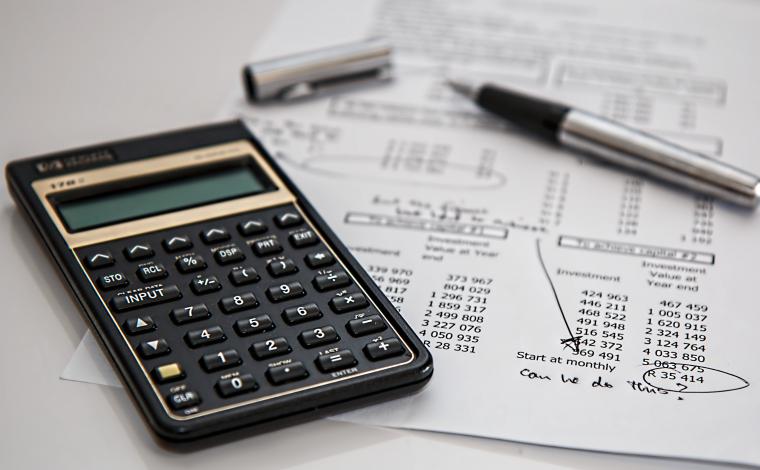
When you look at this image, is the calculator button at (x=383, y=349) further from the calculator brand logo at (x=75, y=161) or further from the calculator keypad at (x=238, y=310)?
the calculator brand logo at (x=75, y=161)

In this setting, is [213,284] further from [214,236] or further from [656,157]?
[656,157]

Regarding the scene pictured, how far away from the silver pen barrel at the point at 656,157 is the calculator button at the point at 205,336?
27 cm

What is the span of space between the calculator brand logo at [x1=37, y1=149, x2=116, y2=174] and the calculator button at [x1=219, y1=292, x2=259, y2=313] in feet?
0.45

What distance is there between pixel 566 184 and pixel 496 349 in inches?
6.0

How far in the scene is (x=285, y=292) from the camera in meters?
0.44

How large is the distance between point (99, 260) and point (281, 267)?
86 mm

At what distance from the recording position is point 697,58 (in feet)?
2.23

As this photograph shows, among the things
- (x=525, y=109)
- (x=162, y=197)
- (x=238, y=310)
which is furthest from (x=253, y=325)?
(x=525, y=109)

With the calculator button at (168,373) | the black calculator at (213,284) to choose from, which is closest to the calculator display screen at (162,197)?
the black calculator at (213,284)

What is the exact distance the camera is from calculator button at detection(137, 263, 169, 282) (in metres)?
0.44

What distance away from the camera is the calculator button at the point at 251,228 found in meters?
0.47

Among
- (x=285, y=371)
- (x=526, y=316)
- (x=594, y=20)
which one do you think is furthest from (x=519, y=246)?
(x=594, y=20)

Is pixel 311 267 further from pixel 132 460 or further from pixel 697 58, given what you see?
pixel 697 58

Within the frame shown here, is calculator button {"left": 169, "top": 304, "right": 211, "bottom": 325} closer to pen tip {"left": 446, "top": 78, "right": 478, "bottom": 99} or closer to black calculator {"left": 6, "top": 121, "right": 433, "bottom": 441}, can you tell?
black calculator {"left": 6, "top": 121, "right": 433, "bottom": 441}
